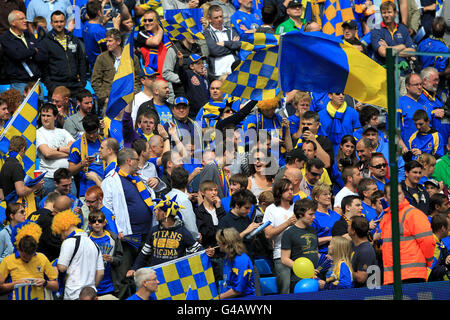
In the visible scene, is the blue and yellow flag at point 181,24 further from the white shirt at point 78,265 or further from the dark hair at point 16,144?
the white shirt at point 78,265

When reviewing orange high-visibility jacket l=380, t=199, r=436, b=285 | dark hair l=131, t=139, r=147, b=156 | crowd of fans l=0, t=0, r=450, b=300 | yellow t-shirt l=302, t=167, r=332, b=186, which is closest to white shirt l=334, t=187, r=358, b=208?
crowd of fans l=0, t=0, r=450, b=300

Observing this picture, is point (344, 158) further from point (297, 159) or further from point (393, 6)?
point (393, 6)

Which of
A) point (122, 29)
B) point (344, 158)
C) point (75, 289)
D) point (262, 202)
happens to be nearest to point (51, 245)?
point (75, 289)

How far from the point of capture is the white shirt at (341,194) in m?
12.8

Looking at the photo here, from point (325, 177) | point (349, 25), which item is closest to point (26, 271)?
point (325, 177)

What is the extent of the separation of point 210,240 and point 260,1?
7.83m

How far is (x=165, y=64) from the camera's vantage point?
15891mm

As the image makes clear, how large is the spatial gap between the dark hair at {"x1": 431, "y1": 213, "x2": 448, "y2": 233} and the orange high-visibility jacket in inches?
35.6

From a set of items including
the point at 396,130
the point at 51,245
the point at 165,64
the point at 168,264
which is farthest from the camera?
the point at 165,64

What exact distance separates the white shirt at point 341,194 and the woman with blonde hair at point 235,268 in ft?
8.60

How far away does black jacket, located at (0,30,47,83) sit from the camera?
15891 millimetres

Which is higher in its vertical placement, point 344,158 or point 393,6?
point 393,6

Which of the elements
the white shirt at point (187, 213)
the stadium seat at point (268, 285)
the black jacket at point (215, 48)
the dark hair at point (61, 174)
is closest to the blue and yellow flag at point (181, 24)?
the black jacket at point (215, 48)

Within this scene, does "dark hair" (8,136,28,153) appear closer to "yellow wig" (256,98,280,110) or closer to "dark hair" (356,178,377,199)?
"yellow wig" (256,98,280,110)
